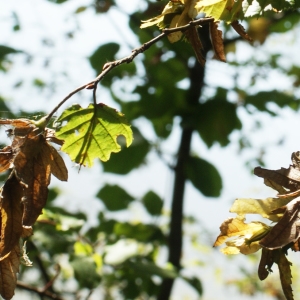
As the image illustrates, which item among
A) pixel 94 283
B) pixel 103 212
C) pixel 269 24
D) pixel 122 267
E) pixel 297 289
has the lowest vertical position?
pixel 297 289

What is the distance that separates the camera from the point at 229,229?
12.8 inches

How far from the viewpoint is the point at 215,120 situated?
40.6 inches

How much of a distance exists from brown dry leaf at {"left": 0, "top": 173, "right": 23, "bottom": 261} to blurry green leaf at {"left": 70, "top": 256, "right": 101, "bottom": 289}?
1.39ft

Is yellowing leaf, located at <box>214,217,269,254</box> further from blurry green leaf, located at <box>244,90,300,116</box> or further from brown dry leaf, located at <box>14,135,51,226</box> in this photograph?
blurry green leaf, located at <box>244,90,300,116</box>

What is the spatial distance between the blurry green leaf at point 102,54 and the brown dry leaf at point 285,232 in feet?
2.42

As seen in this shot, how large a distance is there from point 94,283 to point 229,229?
0.46m

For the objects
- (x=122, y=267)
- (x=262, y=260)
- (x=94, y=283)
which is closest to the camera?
(x=262, y=260)

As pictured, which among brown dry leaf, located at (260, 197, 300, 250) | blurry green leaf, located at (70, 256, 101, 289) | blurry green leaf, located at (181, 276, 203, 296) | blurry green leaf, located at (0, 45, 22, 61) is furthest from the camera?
blurry green leaf, located at (181, 276, 203, 296)

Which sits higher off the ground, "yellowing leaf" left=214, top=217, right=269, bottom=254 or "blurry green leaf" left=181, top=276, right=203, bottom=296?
"yellowing leaf" left=214, top=217, right=269, bottom=254

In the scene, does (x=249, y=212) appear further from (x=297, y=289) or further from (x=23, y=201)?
(x=297, y=289)

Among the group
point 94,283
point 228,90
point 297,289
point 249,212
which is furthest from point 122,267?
point 297,289

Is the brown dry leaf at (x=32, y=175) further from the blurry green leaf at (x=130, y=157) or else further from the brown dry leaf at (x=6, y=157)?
the blurry green leaf at (x=130, y=157)

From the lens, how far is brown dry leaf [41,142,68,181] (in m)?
0.34

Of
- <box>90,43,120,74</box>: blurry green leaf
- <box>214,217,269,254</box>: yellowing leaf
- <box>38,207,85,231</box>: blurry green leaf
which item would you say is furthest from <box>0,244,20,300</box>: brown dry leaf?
<box>90,43,120,74</box>: blurry green leaf
